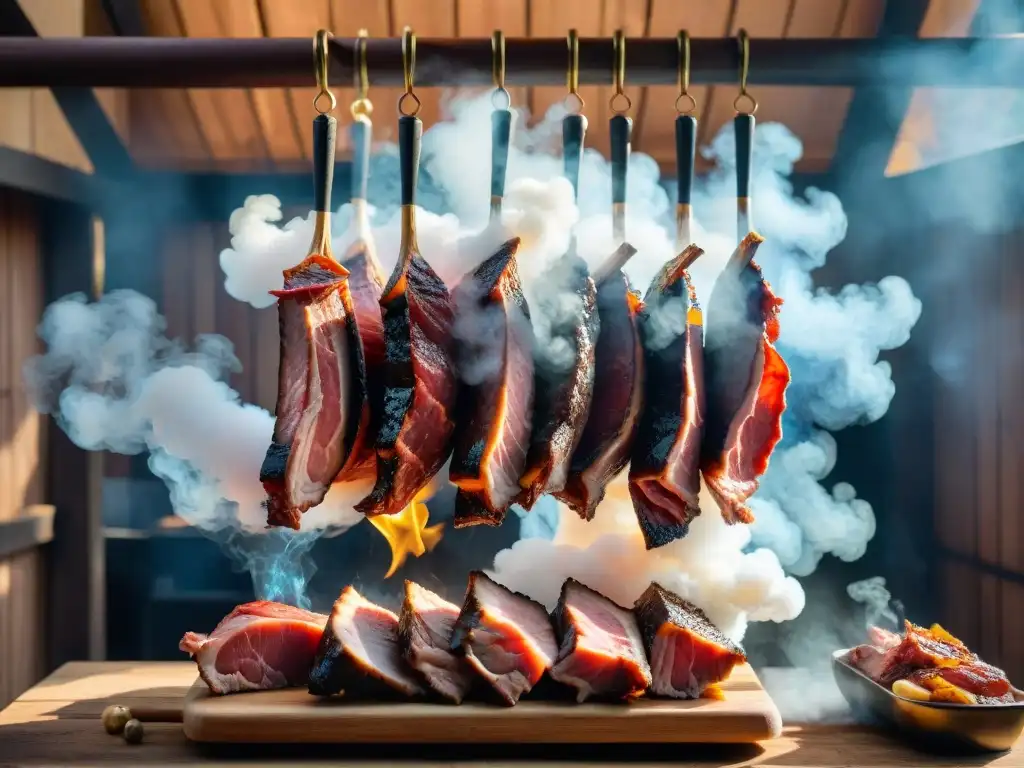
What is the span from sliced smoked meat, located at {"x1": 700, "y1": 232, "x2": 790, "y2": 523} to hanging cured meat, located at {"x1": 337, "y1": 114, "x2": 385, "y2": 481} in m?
0.90

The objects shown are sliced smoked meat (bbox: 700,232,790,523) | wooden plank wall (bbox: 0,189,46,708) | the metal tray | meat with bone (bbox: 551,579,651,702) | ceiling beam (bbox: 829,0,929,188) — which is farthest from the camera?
ceiling beam (bbox: 829,0,929,188)

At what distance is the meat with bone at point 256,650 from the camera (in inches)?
95.2

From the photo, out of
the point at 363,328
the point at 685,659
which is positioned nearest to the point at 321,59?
the point at 363,328

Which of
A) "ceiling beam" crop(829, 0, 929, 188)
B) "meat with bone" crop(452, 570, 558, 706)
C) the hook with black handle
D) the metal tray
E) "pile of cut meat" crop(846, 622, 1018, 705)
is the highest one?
"ceiling beam" crop(829, 0, 929, 188)

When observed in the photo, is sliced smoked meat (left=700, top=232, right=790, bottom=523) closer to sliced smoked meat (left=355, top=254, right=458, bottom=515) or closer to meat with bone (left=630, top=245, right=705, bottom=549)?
meat with bone (left=630, top=245, right=705, bottom=549)

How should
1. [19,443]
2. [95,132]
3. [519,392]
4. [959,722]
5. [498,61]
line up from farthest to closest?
[95,132], [19,443], [498,61], [519,392], [959,722]

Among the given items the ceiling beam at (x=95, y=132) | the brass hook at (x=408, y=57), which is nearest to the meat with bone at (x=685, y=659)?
the brass hook at (x=408, y=57)

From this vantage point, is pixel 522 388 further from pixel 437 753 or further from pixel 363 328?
pixel 437 753

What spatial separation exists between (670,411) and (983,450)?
284cm

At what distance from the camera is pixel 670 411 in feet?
7.82

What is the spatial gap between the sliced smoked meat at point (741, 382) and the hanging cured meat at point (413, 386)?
71cm

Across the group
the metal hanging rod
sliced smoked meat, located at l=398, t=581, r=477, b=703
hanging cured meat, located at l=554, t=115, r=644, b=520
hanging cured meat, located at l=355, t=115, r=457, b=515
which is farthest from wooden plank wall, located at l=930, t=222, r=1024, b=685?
hanging cured meat, located at l=355, t=115, r=457, b=515

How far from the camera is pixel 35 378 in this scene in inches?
168

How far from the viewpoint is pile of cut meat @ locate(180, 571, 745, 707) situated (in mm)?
2318
